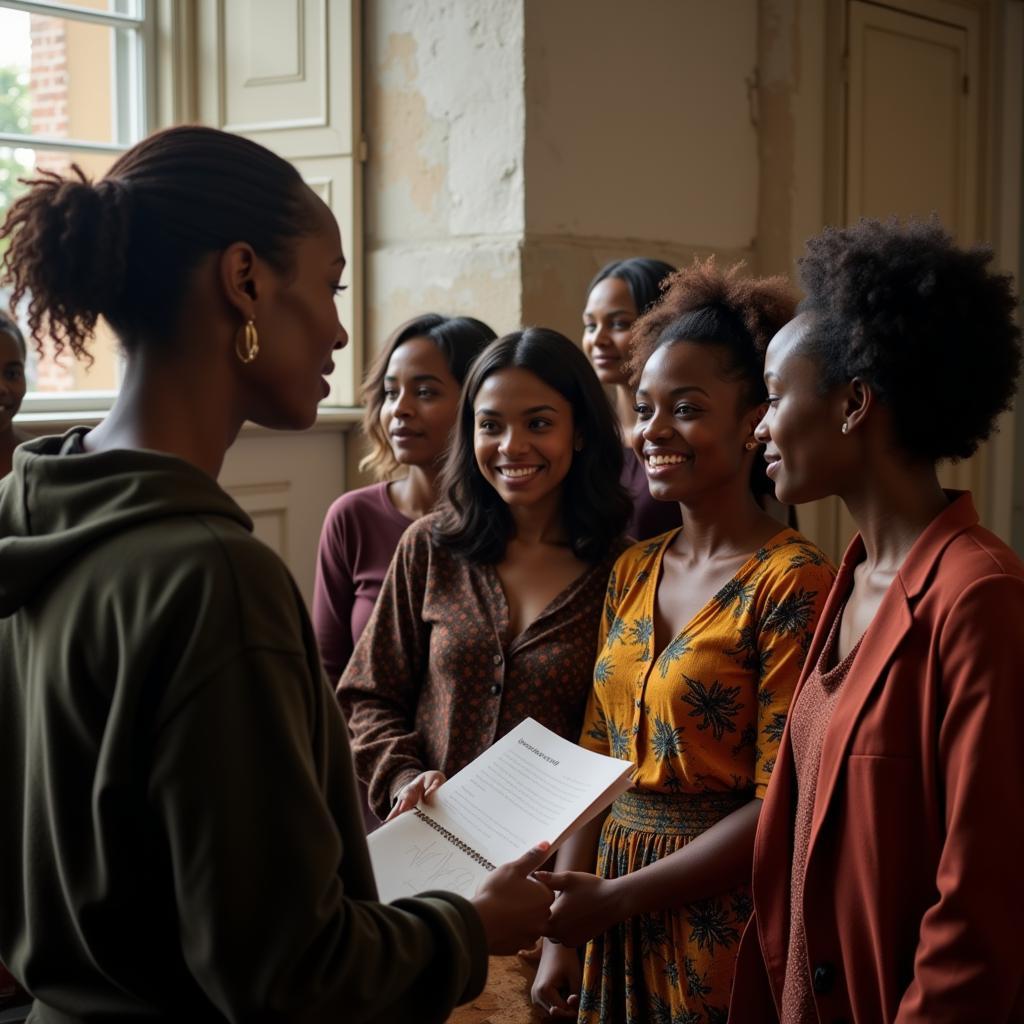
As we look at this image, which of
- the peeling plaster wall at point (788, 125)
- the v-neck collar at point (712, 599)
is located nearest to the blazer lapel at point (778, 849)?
the v-neck collar at point (712, 599)

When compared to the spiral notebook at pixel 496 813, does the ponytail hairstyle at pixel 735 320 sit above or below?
above

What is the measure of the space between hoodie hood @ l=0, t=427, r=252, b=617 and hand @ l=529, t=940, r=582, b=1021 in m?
1.10

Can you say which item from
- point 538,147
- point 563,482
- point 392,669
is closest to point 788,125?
point 538,147

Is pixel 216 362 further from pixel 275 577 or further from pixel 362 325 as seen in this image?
pixel 362 325

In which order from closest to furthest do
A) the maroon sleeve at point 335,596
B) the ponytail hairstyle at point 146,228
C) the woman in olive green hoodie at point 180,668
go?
1. the woman in olive green hoodie at point 180,668
2. the ponytail hairstyle at point 146,228
3. the maroon sleeve at point 335,596

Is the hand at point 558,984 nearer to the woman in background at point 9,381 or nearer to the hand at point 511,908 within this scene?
the hand at point 511,908

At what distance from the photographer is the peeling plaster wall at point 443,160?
366 centimetres

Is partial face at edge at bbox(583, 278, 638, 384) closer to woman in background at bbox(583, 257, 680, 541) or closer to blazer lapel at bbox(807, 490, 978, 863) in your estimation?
woman in background at bbox(583, 257, 680, 541)

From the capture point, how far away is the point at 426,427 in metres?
2.72

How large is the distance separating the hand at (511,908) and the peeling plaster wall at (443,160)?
2.60 meters

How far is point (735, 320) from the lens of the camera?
6.49ft

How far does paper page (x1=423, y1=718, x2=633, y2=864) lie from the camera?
1493mm

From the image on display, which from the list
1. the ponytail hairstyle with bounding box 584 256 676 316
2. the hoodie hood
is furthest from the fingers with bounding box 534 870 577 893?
the ponytail hairstyle with bounding box 584 256 676 316

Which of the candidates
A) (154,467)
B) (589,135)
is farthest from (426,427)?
(154,467)
